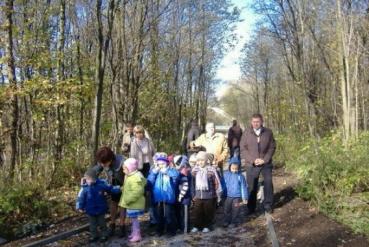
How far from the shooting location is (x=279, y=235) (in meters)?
8.48

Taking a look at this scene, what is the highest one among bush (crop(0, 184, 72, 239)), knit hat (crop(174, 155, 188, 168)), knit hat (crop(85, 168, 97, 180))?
knit hat (crop(174, 155, 188, 168))

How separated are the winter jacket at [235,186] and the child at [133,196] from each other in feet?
5.85

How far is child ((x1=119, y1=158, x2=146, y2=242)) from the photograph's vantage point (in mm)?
8898

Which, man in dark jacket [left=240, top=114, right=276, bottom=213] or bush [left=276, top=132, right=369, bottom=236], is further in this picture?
man in dark jacket [left=240, top=114, right=276, bottom=213]

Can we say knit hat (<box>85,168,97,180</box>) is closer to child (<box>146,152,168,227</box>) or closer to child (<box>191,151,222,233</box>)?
child (<box>146,152,168,227</box>)

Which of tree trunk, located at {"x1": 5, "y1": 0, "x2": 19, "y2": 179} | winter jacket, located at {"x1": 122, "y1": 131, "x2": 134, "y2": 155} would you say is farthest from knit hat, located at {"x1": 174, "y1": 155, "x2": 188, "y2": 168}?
tree trunk, located at {"x1": 5, "y1": 0, "x2": 19, "y2": 179}

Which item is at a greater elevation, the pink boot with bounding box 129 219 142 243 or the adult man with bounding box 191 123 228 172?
the adult man with bounding box 191 123 228 172

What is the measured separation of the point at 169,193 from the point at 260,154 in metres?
2.28

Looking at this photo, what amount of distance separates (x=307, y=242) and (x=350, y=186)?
245 centimetres

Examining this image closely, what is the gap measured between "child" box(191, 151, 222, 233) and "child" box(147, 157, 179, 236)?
16.7 inches

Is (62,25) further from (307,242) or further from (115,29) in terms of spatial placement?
(307,242)

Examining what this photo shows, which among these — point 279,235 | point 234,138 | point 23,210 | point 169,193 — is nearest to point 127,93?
point 234,138

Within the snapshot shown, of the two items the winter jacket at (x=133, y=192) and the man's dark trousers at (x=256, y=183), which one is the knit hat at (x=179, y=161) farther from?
the man's dark trousers at (x=256, y=183)

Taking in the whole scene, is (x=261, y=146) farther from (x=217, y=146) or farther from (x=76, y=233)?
(x=76, y=233)
